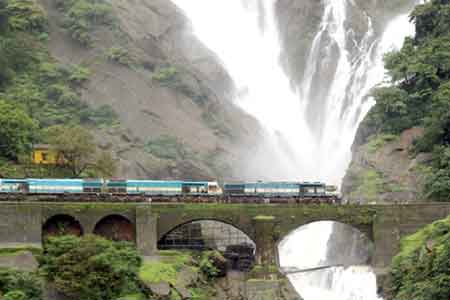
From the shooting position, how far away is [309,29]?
510 ft

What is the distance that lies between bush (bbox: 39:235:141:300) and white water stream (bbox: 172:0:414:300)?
3301cm

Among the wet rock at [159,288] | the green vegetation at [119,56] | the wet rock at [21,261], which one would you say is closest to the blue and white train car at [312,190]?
the wet rock at [159,288]

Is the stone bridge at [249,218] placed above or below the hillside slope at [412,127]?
below

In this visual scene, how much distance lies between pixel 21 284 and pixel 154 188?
2290cm

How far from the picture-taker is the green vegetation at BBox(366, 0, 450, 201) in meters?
109

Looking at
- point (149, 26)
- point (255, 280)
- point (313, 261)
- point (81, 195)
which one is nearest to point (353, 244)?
point (313, 261)

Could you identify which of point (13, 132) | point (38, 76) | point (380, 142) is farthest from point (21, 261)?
point (38, 76)

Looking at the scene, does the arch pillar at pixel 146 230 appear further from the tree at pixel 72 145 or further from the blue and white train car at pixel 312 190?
the blue and white train car at pixel 312 190

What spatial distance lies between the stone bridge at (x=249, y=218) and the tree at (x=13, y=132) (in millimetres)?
14333

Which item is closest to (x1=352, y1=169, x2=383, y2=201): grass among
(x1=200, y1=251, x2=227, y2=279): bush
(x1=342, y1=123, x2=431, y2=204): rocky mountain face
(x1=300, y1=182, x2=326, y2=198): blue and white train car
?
(x1=342, y1=123, x2=431, y2=204): rocky mountain face

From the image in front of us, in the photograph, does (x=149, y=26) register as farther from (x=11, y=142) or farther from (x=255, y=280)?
(x=255, y=280)

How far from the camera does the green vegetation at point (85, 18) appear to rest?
133625 millimetres

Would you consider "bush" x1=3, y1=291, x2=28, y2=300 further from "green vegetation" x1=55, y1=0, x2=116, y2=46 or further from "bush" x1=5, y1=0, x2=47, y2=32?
"green vegetation" x1=55, y1=0, x2=116, y2=46

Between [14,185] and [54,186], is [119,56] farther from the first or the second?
[14,185]
